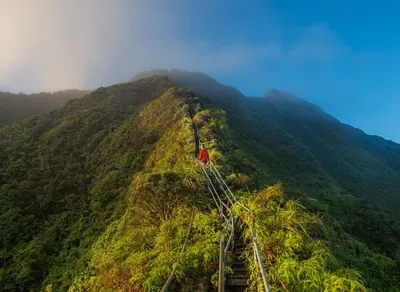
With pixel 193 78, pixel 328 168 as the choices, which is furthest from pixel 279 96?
pixel 328 168

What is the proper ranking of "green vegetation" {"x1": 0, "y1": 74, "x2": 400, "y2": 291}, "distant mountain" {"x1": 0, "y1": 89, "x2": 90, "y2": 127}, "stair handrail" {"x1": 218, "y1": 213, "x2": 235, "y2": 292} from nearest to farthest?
1. "stair handrail" {"x1": 218, "y1": 213, "x2": 235, "y2": 292}
2. "green vegetation" {"x1": 0, "y1": 74, "x2": 400, "y2": 291}
3. "distant mountain" {"x1": 0, "y1": 89, "x2": 90, "y2": 127}

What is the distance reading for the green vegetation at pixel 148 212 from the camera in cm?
699

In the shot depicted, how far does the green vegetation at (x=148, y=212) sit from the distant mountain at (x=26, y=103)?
19.0 meters

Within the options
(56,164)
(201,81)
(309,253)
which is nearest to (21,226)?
(56,164)

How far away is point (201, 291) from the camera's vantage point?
20.9ft

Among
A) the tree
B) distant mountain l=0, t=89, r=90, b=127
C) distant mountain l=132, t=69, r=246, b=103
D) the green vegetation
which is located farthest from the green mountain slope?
distant mountain l=0, t=89, r=90, b=127

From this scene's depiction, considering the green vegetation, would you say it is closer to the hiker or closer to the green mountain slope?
the green mountain slope

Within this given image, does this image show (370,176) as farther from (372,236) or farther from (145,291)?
(145,291)

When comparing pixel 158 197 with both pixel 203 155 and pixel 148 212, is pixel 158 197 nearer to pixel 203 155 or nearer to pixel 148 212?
pixel 148 212

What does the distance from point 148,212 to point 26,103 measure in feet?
198

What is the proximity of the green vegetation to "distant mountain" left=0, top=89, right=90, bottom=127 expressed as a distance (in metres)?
19.0

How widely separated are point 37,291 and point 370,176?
6601 cm

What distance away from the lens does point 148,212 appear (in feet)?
38.3

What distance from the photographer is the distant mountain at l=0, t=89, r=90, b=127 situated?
5234 centimetres
